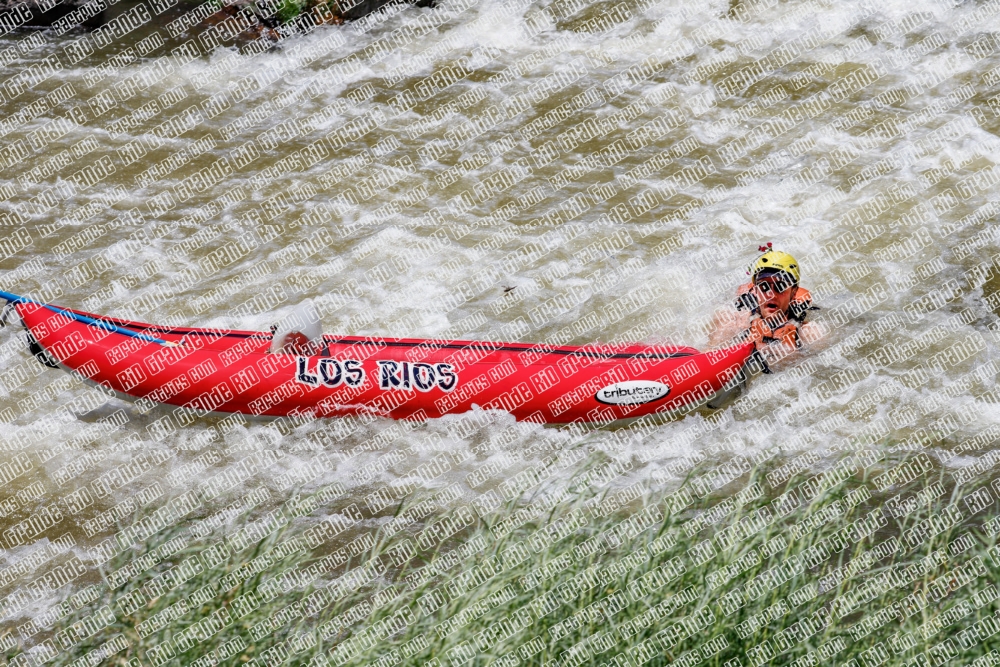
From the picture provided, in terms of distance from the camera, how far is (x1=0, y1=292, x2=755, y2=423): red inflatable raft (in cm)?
655

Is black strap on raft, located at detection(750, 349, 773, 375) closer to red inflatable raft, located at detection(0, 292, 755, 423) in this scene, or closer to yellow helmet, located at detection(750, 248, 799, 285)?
red inflatable raft, located at detection(0, 292, 755, 423)

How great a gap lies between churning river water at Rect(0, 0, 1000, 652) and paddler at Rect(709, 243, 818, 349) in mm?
265

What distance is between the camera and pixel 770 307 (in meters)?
7.20

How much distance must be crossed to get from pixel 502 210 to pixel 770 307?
9.34 ft

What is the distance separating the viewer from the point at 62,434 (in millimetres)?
6895

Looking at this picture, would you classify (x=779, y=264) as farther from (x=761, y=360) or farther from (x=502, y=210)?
(x=502, y=210)

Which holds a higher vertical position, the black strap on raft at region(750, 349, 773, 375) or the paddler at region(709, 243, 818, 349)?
the paddler at region(709, 243, 818, 349)

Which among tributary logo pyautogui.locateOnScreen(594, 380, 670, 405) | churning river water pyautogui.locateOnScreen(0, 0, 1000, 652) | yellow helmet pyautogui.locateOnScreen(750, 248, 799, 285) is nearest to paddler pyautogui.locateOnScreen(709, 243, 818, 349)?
yellow helmet pyautogui.locateOnScreen(750, 248, 799, 285)

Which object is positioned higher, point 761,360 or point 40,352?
point 40,352

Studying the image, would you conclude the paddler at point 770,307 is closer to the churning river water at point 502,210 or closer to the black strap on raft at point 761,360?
the black strap on raft at point 761,360

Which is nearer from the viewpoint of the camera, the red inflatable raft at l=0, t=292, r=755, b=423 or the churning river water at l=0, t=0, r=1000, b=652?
the red inflatable raft at l=0, t=292, r=755, b=423

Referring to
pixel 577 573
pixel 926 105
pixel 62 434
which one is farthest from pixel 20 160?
pixel 926 105

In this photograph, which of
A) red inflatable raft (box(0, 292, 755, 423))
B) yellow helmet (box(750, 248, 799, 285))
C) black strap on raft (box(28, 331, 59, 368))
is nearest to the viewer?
red inflatable raft (box(0, 292, 755, 423))

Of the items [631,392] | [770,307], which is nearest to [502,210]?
[770,307]
